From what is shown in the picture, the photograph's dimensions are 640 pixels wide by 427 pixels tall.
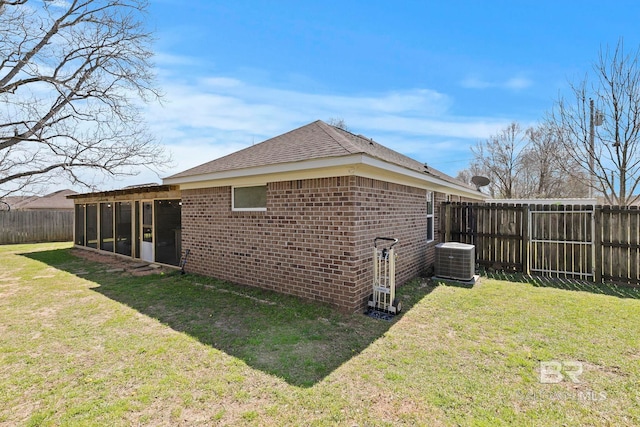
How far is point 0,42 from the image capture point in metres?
8.60

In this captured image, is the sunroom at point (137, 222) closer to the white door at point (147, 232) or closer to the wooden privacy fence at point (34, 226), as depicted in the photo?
the white door at point (147, 232)

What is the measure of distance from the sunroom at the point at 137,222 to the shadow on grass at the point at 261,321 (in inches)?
84.5

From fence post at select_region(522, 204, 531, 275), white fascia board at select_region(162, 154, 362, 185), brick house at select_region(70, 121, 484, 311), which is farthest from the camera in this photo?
fence post at select_region(522, 204, 531, 275)

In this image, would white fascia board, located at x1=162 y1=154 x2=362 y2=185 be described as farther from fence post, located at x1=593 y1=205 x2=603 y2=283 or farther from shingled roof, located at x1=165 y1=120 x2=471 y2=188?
fence post, located at x1=593 y1=205 x2=603 y2=283

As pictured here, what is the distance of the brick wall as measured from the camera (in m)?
4.96

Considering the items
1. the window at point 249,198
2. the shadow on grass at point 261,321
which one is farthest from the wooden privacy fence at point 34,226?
the window at point 249,198

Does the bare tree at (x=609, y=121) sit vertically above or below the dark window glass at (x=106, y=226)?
above

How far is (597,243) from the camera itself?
6.70 m

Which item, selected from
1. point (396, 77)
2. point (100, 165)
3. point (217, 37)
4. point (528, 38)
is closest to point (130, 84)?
point (100, 165)

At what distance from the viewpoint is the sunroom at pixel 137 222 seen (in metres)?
9.09

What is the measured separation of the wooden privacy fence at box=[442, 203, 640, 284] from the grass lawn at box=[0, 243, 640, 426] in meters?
1.04

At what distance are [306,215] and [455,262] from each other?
384cm

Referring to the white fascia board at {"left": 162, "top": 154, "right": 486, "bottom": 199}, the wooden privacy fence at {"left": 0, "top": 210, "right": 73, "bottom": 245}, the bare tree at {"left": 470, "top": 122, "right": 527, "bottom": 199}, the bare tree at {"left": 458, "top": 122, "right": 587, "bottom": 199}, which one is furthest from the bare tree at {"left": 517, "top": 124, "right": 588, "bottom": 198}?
the wooden privacy fence at {"left": 0, "top": 210, "right": 73, "bottom": 245}

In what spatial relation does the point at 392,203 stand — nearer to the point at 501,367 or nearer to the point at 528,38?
the point at 501,367
